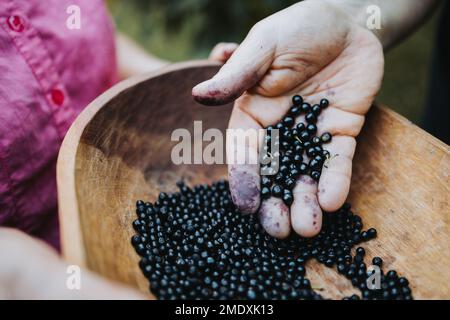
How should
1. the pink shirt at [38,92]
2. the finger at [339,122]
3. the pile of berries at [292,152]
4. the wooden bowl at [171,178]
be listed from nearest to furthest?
the wooden bowl at [171,178] < the pink shirt at [38,92] < the pile of berries at [292,152] < the finger at [339,122]

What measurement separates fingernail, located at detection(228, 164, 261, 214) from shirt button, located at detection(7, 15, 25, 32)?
1.02 metres

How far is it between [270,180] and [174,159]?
0.57m

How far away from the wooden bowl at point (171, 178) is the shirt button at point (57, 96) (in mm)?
183

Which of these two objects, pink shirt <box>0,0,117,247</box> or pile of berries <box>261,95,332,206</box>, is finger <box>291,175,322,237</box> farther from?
pink shirt <box>0,0,117,247</box>

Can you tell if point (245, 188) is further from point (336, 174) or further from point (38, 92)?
point (38, 92)

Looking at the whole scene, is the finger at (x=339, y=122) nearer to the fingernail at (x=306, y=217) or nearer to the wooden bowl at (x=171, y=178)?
the wooden bowl at (x=171, y=178)

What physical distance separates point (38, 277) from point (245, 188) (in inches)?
31.8

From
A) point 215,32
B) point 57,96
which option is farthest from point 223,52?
point 215,32

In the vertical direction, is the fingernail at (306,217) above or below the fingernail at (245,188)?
below

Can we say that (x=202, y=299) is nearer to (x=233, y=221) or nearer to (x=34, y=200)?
(x=233, y=221)

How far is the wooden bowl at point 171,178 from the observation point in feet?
4.62

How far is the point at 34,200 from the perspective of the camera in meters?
1.75

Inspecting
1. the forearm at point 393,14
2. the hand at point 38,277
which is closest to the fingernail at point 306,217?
the hand at point 38,277

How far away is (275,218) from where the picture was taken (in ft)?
5.46
